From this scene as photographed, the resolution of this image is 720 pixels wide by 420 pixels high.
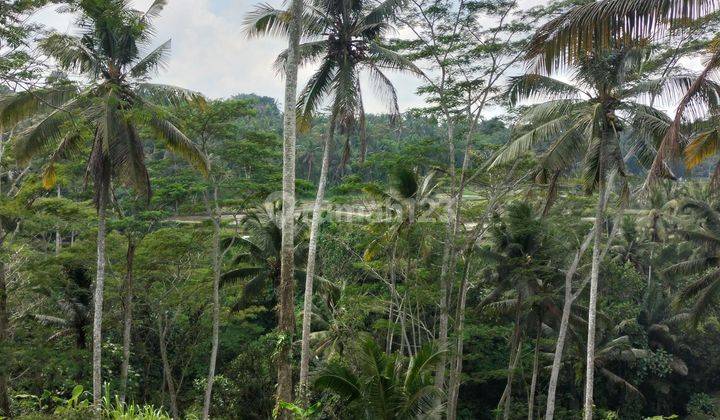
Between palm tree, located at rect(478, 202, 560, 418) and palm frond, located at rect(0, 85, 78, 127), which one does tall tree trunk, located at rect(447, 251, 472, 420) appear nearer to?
palm tree, located at rect(478, 202, 560, 418)

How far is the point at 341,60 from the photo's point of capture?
14.6 meters

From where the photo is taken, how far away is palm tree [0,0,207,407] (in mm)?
12578

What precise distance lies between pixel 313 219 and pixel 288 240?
3.88 meters

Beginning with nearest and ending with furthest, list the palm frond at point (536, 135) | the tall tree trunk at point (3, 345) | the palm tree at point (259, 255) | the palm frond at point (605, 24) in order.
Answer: the palm frond at point (605, 24) → the tall tree trunk at point (3, 345) → the palm frond at point (536, 135) → the palm tree at point (259, 255)

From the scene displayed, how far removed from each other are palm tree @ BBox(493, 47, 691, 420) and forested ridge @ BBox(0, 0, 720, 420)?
0.06 meters

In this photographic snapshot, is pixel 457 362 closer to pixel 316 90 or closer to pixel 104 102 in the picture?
pixel 316 90

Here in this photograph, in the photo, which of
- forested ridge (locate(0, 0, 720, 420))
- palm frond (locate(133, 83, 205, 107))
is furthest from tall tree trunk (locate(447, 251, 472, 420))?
palm frond (locate(133, 83, 205, 107))

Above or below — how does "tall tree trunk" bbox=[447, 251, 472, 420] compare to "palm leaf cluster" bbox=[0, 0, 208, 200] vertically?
below

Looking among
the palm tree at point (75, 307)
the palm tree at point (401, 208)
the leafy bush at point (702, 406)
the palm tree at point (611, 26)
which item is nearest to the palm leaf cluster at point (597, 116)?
the palm tree at point (401, 208)

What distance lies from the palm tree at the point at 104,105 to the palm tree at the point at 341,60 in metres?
2.71

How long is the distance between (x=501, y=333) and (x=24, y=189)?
50.3 ft

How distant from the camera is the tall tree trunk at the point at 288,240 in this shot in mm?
10016

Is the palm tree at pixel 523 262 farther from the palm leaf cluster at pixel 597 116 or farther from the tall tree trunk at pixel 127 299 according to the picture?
the tall tree trunk at pixel 127 299

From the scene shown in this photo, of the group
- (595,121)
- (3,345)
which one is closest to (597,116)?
(595,121)
